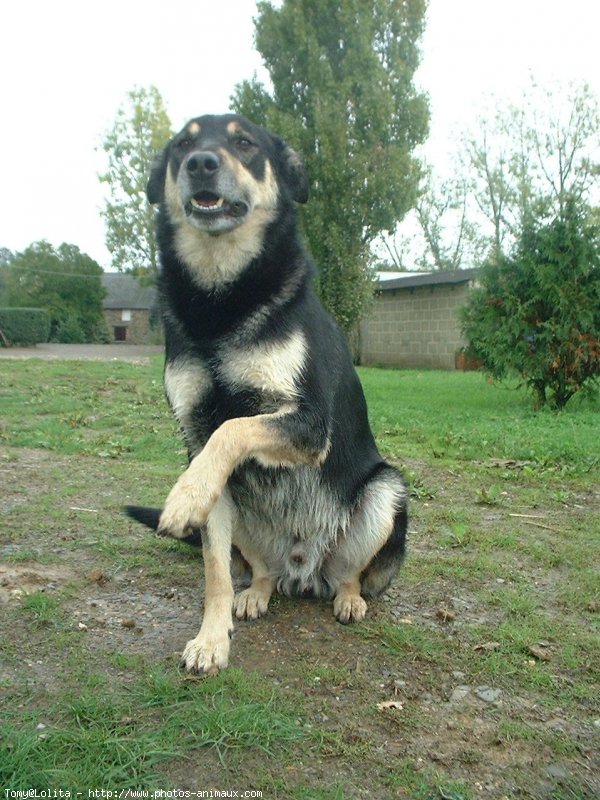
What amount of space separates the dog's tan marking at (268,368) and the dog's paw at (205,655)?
106cm

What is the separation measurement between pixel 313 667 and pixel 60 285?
57.2 metres

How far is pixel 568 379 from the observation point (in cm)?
1188

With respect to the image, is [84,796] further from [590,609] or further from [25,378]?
[25,378]

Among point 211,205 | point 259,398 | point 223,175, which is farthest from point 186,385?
point 223,175

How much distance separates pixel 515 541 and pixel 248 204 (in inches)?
105

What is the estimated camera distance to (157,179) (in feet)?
13.0

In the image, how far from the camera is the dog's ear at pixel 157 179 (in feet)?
12.8

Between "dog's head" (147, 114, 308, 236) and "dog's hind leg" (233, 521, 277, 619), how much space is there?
155 centimetres

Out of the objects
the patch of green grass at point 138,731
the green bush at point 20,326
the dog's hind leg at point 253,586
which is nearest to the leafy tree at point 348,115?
the green bush at point 20,326

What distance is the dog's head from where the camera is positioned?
3.47 metres

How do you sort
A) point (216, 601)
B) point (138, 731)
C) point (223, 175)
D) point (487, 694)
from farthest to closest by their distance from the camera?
point (223, 175), point (216, 601), point (487, 694), point (138, 731)

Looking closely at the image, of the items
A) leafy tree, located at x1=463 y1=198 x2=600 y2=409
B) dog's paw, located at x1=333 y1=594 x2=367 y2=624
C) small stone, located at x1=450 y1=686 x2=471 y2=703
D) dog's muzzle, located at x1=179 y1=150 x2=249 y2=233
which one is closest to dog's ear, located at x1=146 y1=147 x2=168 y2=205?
dog's muzzle, located at x1=179 y1=150 x2=249 y2=233

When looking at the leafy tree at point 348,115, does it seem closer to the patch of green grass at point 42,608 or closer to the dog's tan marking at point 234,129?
the dog's tan marking at point 234,129

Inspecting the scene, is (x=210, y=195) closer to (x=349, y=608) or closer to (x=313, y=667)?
(x=349, y=608)
